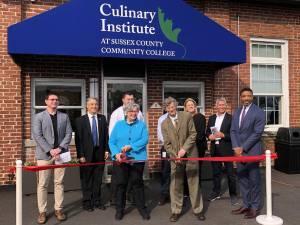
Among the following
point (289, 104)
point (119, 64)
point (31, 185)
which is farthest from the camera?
point (289, 104)

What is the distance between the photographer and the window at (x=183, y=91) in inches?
370

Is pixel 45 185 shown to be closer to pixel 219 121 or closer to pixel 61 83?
pixel 219 121

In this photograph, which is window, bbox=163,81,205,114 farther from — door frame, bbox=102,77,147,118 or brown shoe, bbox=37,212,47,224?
brown shoe, bbox=37,212,47,224

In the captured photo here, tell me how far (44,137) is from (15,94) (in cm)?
279

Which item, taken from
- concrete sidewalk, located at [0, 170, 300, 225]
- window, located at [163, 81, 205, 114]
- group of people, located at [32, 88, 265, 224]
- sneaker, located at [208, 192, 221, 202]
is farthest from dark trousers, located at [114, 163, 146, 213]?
window, located at [163, 81, 205, 114]

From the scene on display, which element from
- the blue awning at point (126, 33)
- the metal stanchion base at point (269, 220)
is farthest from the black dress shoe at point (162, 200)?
the blue awning at point (126, 33)

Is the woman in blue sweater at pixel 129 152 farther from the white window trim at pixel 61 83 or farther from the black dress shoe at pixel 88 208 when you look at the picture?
the white window trim at pixel 61 83

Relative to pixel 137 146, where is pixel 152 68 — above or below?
above

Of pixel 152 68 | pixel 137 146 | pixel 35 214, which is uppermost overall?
pixel 152 68

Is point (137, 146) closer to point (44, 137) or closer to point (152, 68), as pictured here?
point (44, 137)

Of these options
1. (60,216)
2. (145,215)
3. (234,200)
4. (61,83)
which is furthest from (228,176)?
(61,83)

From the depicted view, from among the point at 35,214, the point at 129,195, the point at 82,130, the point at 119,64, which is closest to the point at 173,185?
the point at 129,195

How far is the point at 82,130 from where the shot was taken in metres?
6.20

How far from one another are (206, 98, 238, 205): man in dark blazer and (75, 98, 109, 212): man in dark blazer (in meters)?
2.03
